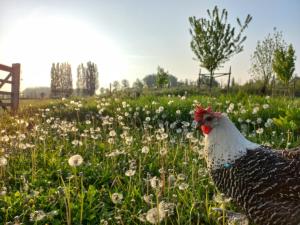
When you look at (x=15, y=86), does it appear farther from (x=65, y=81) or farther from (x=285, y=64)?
(x=65, y=81)

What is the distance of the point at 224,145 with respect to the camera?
3686 millimetres

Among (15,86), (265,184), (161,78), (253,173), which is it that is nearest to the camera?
(265,184)

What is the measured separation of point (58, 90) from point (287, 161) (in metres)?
37.2

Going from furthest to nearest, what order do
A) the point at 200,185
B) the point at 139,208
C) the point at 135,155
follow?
the point at 135,155 → the point at 200,185 → the point at 139,208

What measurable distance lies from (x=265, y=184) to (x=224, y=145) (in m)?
0.51

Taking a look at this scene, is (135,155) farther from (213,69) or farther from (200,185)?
(213,69)

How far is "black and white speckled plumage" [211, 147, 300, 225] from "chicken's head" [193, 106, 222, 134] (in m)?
0.39

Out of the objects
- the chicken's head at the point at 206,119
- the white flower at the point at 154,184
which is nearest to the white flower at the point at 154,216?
the white flower at the point at 154,184

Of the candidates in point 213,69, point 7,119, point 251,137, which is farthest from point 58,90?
point 251,137

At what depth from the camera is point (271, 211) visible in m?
3.28

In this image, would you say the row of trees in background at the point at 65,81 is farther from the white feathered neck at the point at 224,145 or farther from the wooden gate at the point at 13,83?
the white feathered neck at the point at 224,145

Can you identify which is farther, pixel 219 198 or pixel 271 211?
pixel 219 198

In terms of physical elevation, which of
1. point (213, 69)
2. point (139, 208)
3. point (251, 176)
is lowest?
point (139, 208)

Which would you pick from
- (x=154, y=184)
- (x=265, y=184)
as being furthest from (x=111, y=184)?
(x=265, y=184)
